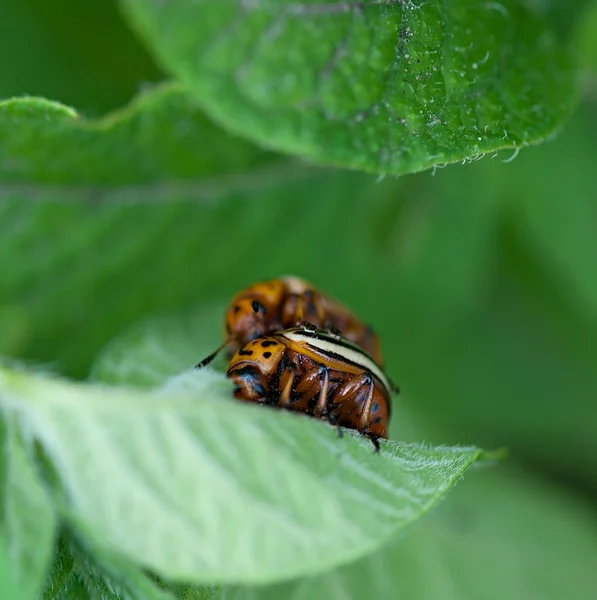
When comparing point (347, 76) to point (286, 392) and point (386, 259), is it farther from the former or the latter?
point (386, 259)

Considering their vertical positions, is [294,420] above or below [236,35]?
below

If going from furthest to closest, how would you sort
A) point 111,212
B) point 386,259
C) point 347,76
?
point 386,259 < point 111,212 < point 347,76

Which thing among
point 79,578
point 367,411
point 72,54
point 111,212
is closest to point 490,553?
point 367,411

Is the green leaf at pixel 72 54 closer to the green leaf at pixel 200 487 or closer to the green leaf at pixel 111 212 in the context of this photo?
the green leaf at pixel 111 212

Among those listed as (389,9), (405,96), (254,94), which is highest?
(389,9)

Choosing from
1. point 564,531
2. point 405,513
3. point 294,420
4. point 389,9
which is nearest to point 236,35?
point 389,9

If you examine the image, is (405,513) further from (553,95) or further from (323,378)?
(553,95)

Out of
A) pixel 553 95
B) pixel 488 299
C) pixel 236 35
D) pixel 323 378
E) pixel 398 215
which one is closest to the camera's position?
pixel 236 35
